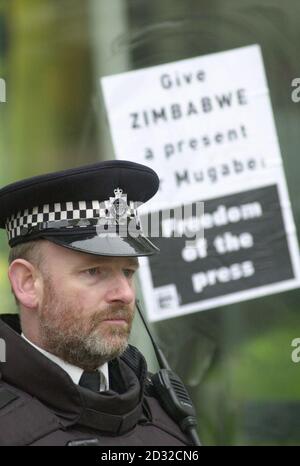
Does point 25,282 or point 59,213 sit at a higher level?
point 59,213

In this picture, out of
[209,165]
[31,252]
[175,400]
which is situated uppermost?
[209,165]

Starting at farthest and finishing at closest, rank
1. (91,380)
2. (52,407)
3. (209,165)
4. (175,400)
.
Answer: (209,165) < (175,400) < (91,380) < (52,407)

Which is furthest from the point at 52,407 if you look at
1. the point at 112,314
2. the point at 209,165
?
the point at 209,165

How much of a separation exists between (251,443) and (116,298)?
6.95ft

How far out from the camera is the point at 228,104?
4.28 metres

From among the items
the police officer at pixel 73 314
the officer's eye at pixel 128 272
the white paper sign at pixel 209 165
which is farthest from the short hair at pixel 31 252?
the white paper sign at pixel 209 165

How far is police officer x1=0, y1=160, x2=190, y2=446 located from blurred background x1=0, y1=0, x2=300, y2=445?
169 cm

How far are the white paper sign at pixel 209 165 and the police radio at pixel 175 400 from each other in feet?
4.78

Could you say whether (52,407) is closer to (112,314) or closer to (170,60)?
(112,314)

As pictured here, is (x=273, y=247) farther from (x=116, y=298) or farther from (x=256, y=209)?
(x=116, y=298)

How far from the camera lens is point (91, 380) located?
2521 millimetres

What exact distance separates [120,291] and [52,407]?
36 cm

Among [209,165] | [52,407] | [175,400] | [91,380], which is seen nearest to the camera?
[52,407]
